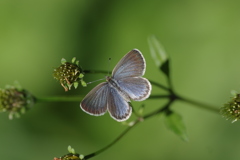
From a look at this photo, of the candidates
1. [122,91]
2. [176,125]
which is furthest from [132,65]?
[176,125]

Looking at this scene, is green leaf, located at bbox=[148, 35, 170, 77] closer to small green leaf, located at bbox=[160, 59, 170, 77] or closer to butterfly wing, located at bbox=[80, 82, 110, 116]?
small green leaf, located at bbox=[160, 59, 170, 77]

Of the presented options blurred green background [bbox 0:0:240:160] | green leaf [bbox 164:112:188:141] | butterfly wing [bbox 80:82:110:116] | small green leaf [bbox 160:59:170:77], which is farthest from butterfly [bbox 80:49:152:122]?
blurred green background [bbox 0:0:240:160]

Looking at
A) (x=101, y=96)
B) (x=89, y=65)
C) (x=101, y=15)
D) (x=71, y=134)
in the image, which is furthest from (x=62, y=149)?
(x=101, y=96)

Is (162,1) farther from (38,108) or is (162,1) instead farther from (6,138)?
(6,138)

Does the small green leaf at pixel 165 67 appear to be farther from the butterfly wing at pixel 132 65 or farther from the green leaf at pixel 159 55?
the butterfly wing at pixel 132 65

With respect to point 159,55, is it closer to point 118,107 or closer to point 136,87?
point 136,87
